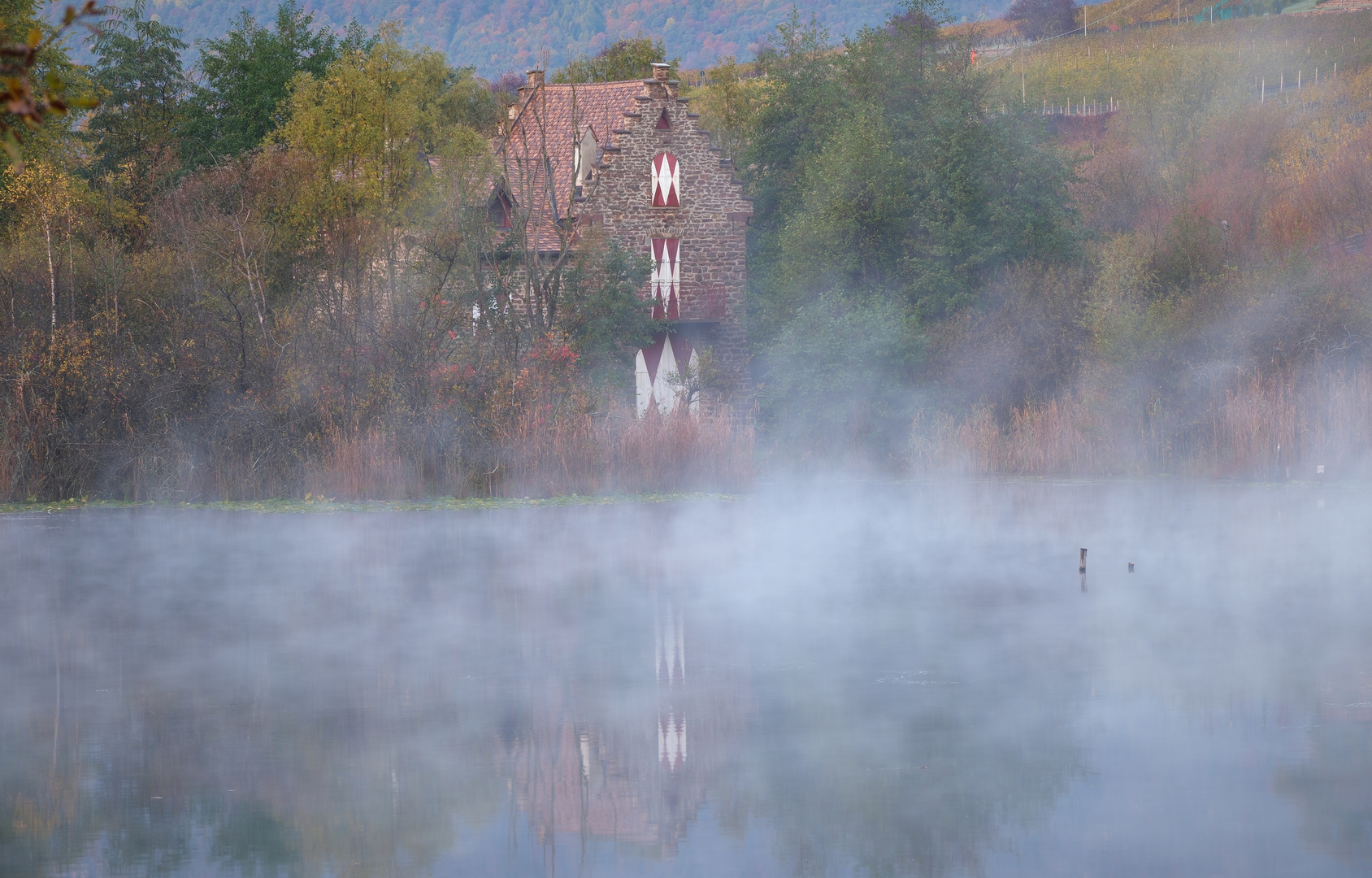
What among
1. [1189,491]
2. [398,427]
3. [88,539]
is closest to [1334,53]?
[1189,491]

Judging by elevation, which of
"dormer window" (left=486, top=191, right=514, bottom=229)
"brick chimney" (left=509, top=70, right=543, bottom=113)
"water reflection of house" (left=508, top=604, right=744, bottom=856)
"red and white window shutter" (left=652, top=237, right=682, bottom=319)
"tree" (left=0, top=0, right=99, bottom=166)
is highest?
"brick chimney" (left=509, top=70, right=543, bottom=113)

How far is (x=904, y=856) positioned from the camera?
259 inches

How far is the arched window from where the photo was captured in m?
43.7

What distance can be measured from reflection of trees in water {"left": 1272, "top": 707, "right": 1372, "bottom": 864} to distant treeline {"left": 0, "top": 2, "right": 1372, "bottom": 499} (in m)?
15.7

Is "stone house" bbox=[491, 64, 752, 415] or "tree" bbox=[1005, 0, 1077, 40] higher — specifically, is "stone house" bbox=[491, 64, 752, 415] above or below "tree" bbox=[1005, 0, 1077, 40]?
below

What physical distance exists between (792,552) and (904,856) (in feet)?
35.8

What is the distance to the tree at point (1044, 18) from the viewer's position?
130 m

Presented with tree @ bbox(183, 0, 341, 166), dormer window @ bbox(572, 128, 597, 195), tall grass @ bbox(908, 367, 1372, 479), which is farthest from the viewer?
tree @ bbox(183, 0, 341, 166)

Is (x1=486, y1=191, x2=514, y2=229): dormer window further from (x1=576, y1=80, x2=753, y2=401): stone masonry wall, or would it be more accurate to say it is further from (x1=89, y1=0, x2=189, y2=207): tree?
(x1=89, y1=0, x2=189, y2=207): tree

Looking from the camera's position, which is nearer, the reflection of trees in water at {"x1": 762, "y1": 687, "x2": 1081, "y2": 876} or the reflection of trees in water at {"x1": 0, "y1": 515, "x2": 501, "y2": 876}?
the reflection of trees in water at {"x1": 762, "y1": 687, "x2": 1081, "y2": 876}

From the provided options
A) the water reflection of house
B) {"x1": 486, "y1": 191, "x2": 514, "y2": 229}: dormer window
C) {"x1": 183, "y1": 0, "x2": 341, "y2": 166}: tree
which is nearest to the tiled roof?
{"x1": 486, "y1": 191, "x2": 514, "y2": 229}: dormer window

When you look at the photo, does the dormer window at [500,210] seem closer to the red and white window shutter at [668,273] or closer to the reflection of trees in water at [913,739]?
the red and white window shutter at [668,273]

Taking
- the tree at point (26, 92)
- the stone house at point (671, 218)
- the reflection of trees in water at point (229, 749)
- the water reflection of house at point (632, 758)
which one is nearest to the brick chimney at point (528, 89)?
the stone house at point (671, 218)

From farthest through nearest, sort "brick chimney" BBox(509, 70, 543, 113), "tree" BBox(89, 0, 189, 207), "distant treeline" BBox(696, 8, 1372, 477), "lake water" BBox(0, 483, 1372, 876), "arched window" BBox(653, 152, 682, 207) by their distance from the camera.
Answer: "tree" BBox(89, 0, 189, 207) → "brick chimney" BBox(509, 70, 543, 113) → "arched window" BBox(653, 152, 682, 207) → "distant treeline" BBox(696, 8, 1372, 477) → "lake water" BBox(0, 483, 1372, 876)
